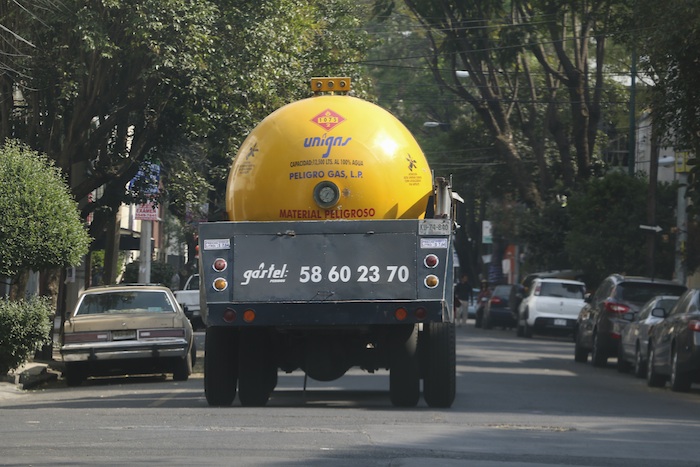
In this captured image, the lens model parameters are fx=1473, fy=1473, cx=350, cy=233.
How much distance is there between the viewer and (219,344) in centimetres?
1556

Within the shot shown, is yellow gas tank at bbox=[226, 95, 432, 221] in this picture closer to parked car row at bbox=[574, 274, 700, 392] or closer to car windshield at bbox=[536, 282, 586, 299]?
parked car row at bbox=[574, 274, 700, 392]

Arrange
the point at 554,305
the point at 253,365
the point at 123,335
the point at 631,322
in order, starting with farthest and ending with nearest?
the point at 554,305, the point at 631,322, the point at 123,335, the point at 253,365

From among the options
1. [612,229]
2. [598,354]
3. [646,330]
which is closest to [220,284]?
[646,330]

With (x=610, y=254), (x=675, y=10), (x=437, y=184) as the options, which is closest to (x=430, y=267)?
(x=437, y=184)

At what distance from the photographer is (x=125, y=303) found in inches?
891

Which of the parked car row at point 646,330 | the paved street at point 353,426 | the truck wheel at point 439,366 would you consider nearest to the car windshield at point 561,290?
the parked car row at point 646,330

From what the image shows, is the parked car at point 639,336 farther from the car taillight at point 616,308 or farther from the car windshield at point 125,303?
the car windshield at point 125,303

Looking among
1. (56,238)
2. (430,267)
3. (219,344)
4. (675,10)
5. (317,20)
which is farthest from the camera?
(317,20)

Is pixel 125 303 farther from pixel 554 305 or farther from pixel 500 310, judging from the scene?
pixel 500 310

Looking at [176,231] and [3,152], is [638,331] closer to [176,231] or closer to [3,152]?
[3,152]

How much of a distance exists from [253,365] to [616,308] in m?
12.7

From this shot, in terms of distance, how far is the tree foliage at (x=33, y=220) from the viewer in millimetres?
21641

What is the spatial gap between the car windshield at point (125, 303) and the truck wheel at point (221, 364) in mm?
6820

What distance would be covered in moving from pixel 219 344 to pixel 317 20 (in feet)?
63.4
